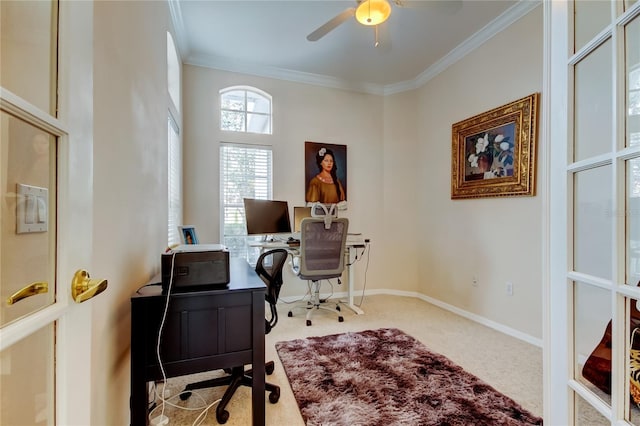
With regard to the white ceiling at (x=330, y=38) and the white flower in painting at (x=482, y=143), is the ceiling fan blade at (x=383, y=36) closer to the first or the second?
the white ceiling at (x=330, y=38)

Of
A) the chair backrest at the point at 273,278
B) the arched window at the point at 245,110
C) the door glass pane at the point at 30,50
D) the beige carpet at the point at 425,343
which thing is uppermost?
the arched window at the point at 245,110

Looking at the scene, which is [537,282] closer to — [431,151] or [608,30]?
[431,151]

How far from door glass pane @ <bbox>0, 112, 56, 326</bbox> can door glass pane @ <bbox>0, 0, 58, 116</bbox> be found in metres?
0.07

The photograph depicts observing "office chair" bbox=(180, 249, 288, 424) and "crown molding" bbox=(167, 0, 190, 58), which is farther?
"crown molding" bbox=(167, 0, 190, 58)

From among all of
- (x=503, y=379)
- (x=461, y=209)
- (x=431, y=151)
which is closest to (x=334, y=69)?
(x=431, y=151)

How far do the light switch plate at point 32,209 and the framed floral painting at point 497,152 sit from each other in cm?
301

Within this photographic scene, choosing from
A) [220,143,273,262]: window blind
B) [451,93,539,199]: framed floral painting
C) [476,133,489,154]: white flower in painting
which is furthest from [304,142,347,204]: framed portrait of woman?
[476,133,489,154]: white flower in painting

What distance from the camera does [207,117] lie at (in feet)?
10.7

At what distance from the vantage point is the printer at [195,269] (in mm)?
1222

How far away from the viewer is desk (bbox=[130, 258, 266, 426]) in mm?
1179

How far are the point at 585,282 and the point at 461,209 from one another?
2414 millimetres

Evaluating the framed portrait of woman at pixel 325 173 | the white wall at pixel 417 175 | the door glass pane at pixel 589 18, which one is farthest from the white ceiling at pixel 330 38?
the door glass pane at pixel 589 18

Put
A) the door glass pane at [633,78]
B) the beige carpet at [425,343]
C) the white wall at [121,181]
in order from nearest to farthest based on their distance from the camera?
1. the door glass pane at [633,78]
2. the white wall at [121,181]
3. the beige carpet at [425,343]

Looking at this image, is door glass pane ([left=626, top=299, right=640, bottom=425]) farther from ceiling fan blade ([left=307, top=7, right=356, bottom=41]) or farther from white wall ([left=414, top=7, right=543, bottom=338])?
ceiling fan blade ([left=307, top=7, right=356, bottom=41])
